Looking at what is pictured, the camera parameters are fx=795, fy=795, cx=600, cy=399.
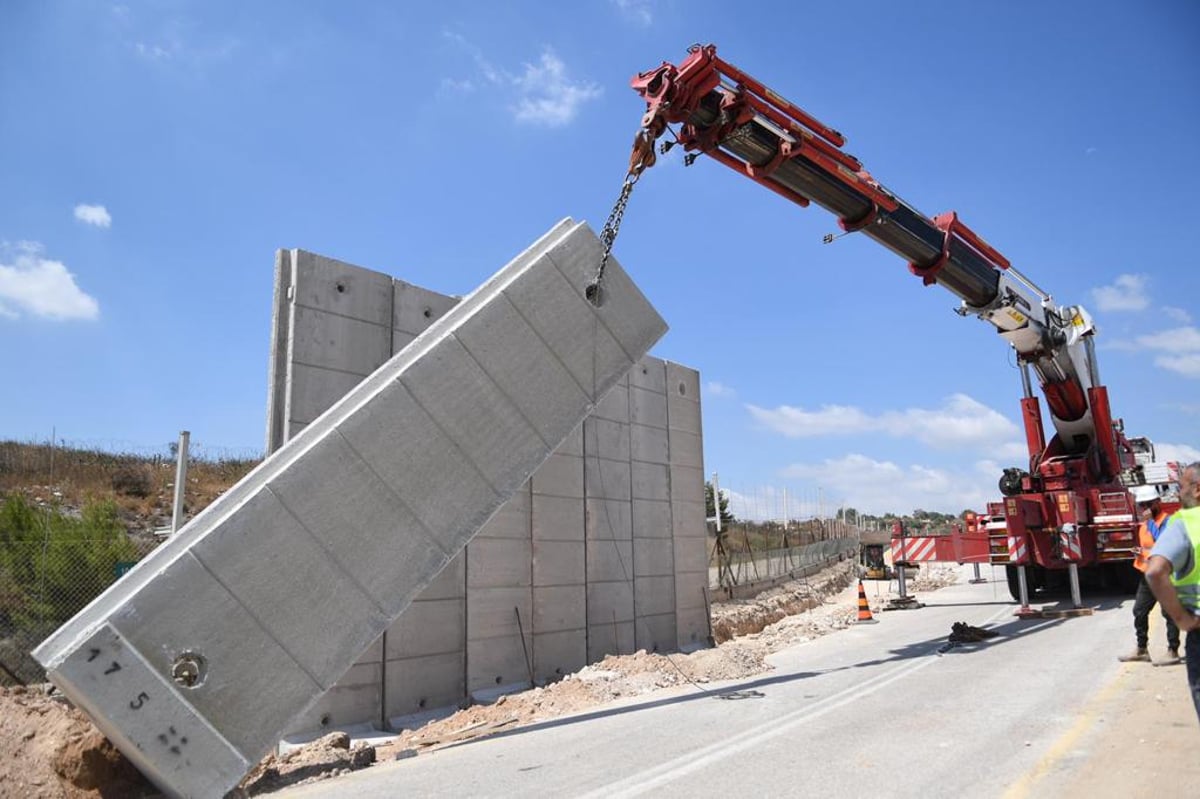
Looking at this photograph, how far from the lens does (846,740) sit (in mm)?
6531

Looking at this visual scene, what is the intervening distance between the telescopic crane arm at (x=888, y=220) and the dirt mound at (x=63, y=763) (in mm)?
6925

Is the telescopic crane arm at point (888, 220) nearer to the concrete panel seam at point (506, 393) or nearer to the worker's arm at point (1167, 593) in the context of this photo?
the concrete panel seam at point (506, 393)

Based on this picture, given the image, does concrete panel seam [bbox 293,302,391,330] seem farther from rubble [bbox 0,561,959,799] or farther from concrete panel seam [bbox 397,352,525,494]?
rubble [bbox 0,561,959,799]

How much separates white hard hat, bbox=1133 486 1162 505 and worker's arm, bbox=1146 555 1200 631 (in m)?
16.0

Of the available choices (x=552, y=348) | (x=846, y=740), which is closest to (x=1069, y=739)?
(x=846, y=740)

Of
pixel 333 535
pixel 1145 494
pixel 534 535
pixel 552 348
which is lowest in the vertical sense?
pixel 333 535

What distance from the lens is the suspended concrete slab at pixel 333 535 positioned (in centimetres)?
490

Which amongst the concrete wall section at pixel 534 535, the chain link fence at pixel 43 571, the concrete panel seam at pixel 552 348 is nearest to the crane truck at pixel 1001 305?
the concrete panel seam at pixel 552 348

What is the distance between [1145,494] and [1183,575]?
53.7 ft

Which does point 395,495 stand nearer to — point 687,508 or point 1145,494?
point 687,508

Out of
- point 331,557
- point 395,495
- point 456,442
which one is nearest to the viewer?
point 331,557

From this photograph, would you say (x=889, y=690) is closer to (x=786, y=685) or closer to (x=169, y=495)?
(x=786, y=685)

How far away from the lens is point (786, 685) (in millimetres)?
9586

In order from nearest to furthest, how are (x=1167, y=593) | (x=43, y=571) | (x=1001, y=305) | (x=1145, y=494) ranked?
1. (x=1167, y=593)
2. (x=43, y=571)
3. (x=1001, y=305)
4. (x=1145, y=494)
